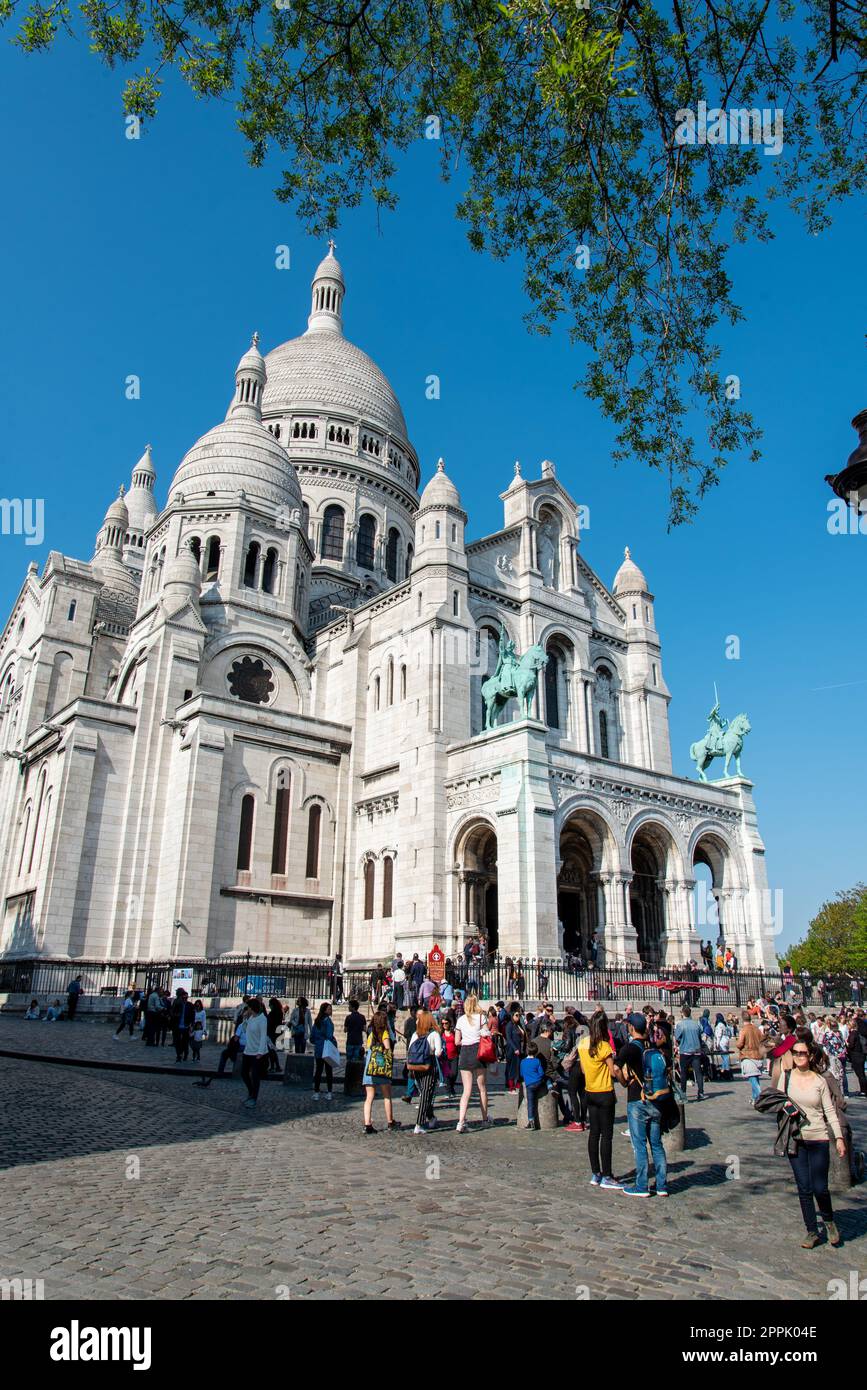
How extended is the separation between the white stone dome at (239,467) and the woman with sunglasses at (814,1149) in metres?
39.7

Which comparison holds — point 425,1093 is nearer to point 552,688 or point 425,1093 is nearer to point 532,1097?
point 532,1097

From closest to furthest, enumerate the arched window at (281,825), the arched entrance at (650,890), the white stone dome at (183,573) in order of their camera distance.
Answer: the arched entrance at (650,890) → the arched window at (281,825) → the white stone dome at (183,573)

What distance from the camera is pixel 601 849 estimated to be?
107 feet

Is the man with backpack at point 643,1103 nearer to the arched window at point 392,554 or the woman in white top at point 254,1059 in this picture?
the woman in white top at point 254,1059

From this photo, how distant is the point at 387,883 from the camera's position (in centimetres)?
3534

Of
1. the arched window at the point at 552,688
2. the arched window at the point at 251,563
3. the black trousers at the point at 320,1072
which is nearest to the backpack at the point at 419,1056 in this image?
the black trousers at the point at 320,1072

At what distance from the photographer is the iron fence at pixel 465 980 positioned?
2659 centimetres

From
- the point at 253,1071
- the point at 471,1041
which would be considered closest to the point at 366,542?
the point at 253,1071

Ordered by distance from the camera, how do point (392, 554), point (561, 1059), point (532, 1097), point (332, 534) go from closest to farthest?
point (532, 1097)
point (561, 1059)
point (332, 534)
point (392, 554)

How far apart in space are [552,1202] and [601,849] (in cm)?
2439

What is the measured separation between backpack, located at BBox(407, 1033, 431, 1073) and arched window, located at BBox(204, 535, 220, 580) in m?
32.1

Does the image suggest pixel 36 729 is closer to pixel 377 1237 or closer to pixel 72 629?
pixel 72 629

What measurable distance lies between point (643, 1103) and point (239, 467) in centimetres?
3990

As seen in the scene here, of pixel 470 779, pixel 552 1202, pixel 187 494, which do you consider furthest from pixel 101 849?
pixel 552 1202
